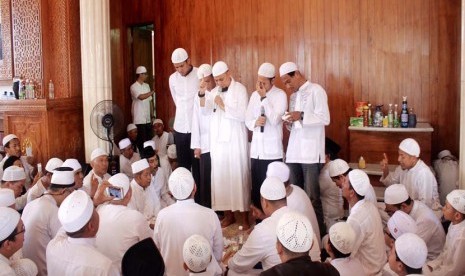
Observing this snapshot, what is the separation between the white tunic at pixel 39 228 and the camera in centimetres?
337

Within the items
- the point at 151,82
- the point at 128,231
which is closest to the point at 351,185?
the point at 128,231

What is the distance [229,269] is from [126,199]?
93cm

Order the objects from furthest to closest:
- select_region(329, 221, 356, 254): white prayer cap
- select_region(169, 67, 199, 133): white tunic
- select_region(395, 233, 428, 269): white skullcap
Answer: select_region(169, 67, 199, 133): white tunic → select_region(329, 221, 356, 254): white prayer cap → select_region(395, 233, 428, 269): white skullcap

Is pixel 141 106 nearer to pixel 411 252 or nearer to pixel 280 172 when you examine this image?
pixel 280 172

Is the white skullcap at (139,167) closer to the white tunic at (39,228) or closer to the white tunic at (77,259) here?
the white tunic at (39,228)

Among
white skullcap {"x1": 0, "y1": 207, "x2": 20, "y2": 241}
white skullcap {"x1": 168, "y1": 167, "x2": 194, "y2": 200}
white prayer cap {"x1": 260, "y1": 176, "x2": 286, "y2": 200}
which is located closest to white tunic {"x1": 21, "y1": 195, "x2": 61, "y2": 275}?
white skullcap {"x1": 0, "y1": 207, "x2": 20, "y2": 241}

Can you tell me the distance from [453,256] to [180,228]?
186cm

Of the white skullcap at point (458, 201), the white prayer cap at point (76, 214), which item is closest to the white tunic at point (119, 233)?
the white prayer cap at point (76, 214)

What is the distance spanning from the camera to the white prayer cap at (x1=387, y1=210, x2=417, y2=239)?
345 centimetres

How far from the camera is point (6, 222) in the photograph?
2.64 m

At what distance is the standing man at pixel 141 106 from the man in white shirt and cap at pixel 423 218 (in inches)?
179

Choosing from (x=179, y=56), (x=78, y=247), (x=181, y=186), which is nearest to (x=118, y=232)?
(x=181, y=186)

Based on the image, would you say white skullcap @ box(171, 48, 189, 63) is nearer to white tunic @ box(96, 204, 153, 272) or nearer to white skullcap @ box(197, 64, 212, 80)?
white skullcap @ box(197, 64, 212, 80)

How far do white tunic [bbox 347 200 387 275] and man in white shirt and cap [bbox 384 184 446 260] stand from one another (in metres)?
0.52
